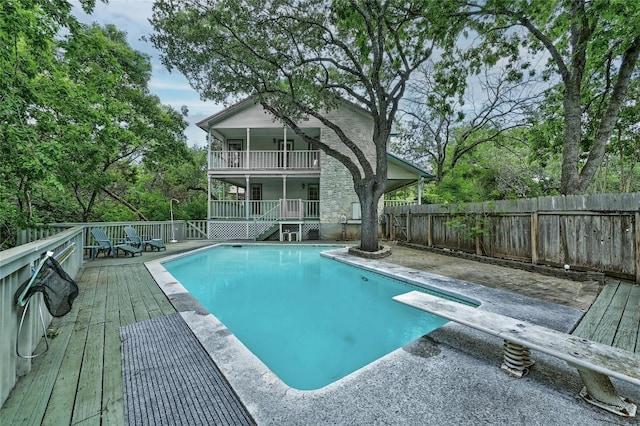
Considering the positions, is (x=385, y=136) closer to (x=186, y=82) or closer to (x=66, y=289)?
(x=186, y=82)

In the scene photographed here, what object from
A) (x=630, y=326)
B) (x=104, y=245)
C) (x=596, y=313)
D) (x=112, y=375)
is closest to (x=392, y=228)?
(x=596, y=313)

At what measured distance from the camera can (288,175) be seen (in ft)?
47.3

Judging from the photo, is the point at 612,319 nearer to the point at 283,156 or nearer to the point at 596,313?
the point at 596,313

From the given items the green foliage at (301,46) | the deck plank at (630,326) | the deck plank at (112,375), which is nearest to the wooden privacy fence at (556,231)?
the deck plank at (630,326)

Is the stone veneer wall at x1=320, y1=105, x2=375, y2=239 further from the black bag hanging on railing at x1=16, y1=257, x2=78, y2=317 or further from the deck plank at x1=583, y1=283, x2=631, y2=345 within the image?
the black bag hanging on railing at x1=16, y1=257, x2=78, y2=317

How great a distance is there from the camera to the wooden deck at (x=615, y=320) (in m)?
2.92

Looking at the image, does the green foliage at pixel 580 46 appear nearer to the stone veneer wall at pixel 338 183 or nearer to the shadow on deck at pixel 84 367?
the stone veneer wall at pixel 338 183

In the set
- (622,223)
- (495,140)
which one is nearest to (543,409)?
(622,223)

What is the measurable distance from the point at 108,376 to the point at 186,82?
11.2 m

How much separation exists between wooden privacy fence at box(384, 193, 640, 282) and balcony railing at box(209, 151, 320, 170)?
8.19 metres

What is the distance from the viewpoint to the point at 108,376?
2359mm

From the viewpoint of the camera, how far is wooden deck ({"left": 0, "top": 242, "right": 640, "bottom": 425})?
76.0 inches

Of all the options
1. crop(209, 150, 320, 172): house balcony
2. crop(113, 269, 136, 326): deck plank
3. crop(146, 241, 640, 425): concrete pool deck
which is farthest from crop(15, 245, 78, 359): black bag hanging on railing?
crop(209, 150, 320, 172): house balcony

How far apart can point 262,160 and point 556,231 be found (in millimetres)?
12996
